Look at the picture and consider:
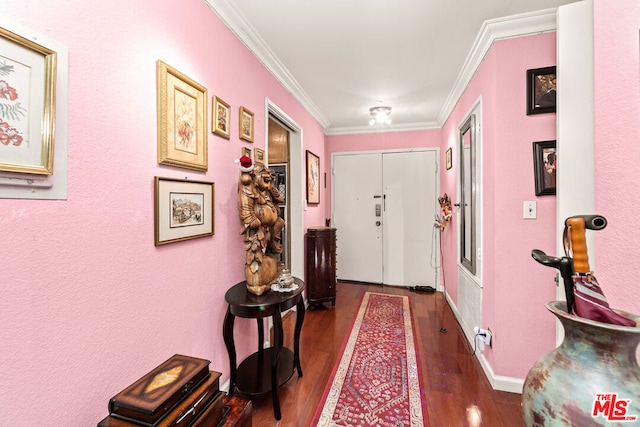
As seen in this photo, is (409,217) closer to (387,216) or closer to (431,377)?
(387,216)

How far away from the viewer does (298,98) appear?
9.86ft

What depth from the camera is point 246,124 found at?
1.94 metres

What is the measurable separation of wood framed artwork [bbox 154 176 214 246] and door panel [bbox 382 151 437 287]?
3145 mm

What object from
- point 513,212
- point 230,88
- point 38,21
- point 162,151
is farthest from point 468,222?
point 38,21

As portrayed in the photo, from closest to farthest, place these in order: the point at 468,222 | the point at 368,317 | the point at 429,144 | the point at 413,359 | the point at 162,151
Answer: the point at 162,151
the point at 413,359
the point at 468,222
the point at 368,317
the point at 429,144

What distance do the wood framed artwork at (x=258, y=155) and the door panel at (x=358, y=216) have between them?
89.8 inches

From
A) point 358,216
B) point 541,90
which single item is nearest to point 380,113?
point 358,216

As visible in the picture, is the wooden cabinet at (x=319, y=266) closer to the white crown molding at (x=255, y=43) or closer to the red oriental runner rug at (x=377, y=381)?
the red oriental runner rug at (x=377, y=381)

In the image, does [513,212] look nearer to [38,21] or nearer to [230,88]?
[230,88]

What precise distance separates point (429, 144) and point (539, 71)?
2.29 m

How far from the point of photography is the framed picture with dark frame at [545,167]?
1.71 m

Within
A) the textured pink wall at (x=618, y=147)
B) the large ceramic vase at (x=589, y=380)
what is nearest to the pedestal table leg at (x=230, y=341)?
the large ceramic vase at (x=589, y=380)

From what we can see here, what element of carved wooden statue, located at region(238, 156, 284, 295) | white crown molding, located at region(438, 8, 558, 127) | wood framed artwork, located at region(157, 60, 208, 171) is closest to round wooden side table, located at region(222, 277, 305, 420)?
carved wooden statue, located at region(238, 156, 284, 295)

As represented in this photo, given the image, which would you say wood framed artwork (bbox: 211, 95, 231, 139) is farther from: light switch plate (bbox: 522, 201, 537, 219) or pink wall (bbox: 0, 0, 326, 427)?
light switch plate (bbox: 522, 201, 537, 219)
